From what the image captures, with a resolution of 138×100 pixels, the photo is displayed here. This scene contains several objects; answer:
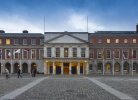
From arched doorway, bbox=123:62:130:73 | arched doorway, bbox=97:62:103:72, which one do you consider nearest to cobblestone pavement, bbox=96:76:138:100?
arched doorway, bbox=123:62:130:73

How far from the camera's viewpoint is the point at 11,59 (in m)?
89.4

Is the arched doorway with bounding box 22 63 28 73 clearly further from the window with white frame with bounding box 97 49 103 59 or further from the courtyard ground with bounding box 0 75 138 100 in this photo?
the courtyard ground with bounding box 0 75 138 100

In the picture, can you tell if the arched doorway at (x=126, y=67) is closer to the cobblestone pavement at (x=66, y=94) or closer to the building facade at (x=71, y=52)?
the building facade at (x=71, y=52)

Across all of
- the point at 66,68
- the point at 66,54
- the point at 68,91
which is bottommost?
the point at 66,68

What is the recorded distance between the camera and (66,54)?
89438mm

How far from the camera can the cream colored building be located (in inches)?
3492

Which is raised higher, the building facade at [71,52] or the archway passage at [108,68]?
the building facade at [71,52]

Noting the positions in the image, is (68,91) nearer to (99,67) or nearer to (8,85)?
(8,85)

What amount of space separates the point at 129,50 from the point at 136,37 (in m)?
4.18

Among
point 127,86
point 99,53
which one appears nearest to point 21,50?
point 99,53

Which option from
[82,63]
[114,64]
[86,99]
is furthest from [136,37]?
[86,99]

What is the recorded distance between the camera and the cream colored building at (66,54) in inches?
3492

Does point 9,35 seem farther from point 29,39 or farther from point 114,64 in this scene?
point 114,64

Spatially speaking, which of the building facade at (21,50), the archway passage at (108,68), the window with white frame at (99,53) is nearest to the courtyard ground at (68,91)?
the building facade at (21,50)
